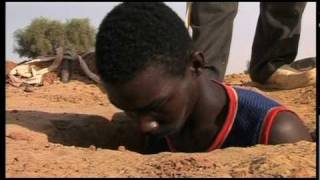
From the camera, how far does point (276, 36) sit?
159 inches

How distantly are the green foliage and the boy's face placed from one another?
55.6 ft

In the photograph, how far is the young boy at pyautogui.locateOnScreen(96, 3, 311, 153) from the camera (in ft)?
7.03

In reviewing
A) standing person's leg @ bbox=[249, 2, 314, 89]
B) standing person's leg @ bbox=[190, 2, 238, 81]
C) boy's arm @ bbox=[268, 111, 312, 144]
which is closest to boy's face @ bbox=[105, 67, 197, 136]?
boy's arm @ bbox=[268, 111, 312, 144]

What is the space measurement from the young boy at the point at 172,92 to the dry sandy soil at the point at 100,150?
204 millimetres

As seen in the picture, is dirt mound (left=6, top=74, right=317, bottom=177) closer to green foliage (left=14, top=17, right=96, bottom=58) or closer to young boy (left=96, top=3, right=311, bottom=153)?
young boy (left=96, top=3, right=311, bottom=153)

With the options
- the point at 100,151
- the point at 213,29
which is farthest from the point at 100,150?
the point at 213,29

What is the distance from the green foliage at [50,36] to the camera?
1942 centimetres

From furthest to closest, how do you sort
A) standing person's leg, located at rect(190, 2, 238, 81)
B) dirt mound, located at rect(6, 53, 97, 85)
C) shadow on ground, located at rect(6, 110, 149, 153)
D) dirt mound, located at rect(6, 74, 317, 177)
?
dirt mound, located at rect(6, 53, 97, 85) < standing person's leg, located at rect(190, 2, 238, 81) < shadow on ground, located at rect(6, 110, 149, 153) < dirt mound, located at rect(6, 74, 317, 177)

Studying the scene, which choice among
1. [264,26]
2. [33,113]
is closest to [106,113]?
[33,113]

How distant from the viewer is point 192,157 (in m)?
2.08

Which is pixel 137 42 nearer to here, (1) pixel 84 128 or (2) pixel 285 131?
(2) pixel 285 131

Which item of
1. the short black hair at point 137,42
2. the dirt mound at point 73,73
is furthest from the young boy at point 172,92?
the dirt mound at point 73,73

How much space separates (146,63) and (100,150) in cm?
51

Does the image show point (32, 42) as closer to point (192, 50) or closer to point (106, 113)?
point (106, 113)
